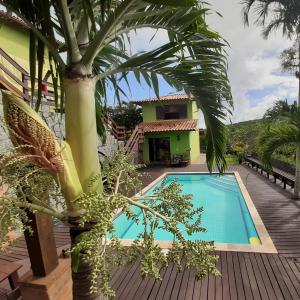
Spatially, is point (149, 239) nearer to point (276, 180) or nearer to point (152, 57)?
point (152, 57)

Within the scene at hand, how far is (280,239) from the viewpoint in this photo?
6.13 meters

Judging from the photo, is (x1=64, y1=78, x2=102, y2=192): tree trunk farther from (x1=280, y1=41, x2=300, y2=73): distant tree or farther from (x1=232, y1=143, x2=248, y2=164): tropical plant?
(x1=232, y1=143, x2=248, y2=164): tropical plant

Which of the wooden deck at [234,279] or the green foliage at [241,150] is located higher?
the green foliage at [241,150]

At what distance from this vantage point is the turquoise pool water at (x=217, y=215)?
780cm

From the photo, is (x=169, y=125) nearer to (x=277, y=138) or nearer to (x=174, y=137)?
(x=174, y=137)

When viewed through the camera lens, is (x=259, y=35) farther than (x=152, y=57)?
Yes

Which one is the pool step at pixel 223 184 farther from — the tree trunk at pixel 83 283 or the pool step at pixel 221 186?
the tree trunk at pixel 83 283

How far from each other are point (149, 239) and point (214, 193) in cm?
1163

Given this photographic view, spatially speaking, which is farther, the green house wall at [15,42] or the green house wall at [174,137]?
the green house wall at [174,137]

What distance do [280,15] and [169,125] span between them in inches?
452

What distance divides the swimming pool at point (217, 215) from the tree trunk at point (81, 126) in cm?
262

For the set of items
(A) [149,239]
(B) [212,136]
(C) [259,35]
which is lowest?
(A) [149,239]

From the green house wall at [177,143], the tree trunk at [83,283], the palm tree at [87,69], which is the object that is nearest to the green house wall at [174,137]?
the green house wall at [177,143]

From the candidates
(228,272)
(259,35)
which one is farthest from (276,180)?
(228,272)
